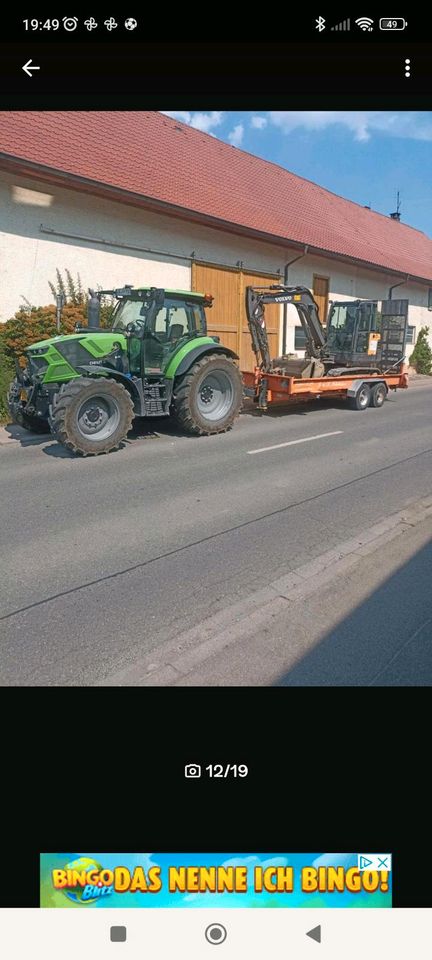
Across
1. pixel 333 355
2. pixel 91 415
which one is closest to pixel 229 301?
pixel 333 355

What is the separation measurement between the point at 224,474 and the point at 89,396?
2.01m

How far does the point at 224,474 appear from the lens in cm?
564

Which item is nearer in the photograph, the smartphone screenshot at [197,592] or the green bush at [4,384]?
the smartphone screenshot at [197,592]

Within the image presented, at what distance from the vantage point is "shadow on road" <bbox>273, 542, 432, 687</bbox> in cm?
223

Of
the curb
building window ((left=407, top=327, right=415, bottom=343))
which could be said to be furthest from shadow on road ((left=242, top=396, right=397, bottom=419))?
building window ((left=407, top=327, right=415, bottom=343))

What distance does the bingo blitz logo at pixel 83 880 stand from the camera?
1.07m

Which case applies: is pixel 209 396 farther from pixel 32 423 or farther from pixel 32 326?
pixel 32 326

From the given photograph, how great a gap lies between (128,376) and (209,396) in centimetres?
158

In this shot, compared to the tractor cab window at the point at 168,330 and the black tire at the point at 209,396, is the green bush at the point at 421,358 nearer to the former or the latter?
the black tire at the point at 209,396

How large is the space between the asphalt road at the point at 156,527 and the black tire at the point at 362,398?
122 inches
